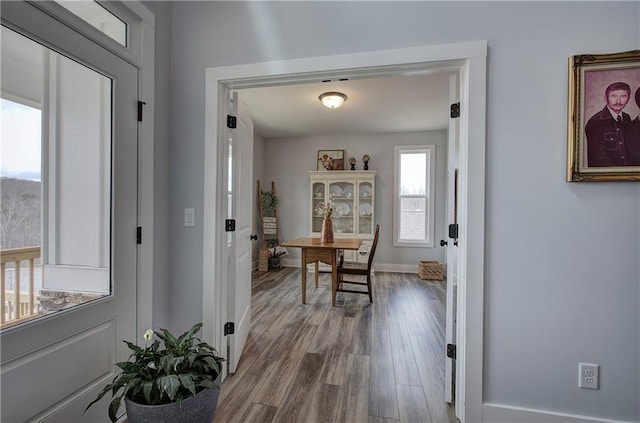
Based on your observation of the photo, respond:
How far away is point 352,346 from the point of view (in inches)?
96.2

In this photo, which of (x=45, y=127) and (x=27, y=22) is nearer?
(x=27, y=22)

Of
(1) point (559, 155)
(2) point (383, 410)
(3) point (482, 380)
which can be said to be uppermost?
(1) point (559, 155)

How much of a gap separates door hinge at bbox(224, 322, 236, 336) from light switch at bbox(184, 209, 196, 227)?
0.74 m

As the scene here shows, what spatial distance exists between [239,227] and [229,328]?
2.39 ft

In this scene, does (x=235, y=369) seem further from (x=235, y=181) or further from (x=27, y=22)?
(x=27, y=22)

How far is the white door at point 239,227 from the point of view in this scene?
2.01 m

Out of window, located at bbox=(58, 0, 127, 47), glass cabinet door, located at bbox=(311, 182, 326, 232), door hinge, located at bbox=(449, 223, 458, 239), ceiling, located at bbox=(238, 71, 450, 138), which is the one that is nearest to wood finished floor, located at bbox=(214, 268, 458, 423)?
door hinge, located at bbox=(449, 223, 458, 239)

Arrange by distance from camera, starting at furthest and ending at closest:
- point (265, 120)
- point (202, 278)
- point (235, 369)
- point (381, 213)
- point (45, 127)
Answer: point (381, 213) < point (265, 120) < point (235, 369) < point (202, 278) < point (45, 127)

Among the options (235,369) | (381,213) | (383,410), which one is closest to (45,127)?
(235,369)

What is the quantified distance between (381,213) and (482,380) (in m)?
4.00

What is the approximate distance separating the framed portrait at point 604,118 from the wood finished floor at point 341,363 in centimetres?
157

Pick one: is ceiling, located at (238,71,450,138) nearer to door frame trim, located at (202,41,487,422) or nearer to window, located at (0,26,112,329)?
door frame trim, located at (202,41,487,422)

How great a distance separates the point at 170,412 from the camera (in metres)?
1.15

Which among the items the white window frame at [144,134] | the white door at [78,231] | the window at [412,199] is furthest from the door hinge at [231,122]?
the window at [412,199]
